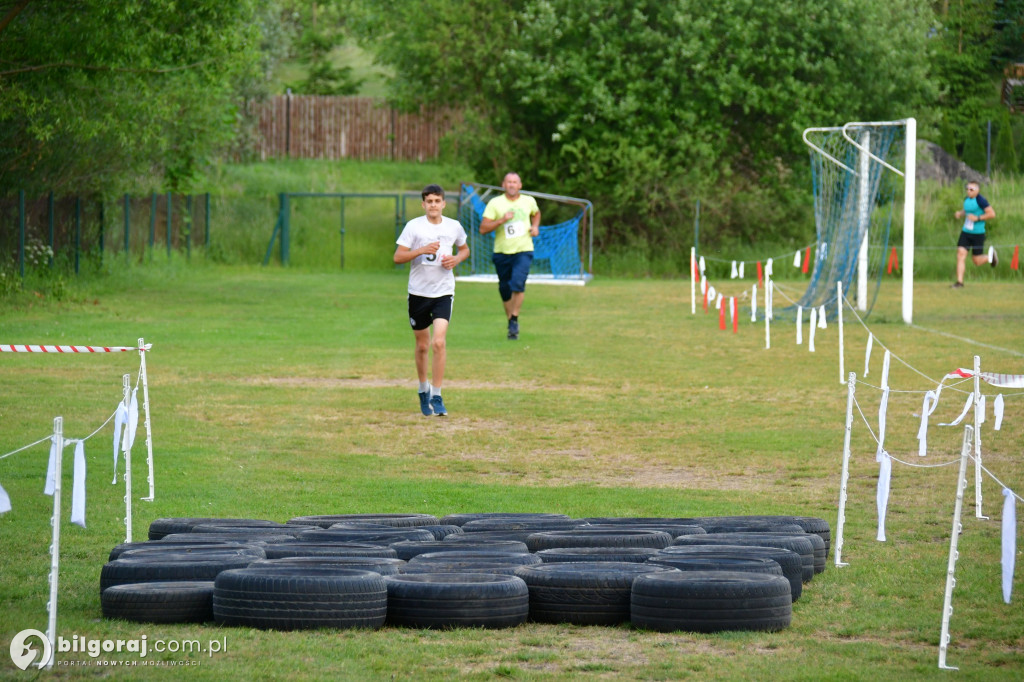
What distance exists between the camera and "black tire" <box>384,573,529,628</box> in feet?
18.9

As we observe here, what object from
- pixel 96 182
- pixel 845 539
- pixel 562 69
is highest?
pixel 562 69

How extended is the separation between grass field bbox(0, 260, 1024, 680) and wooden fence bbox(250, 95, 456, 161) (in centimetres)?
3153

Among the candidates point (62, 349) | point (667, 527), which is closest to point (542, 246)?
point (62, 349)

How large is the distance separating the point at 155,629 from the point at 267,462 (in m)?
4.62

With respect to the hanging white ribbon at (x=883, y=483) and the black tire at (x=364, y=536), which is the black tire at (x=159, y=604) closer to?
the black tire at (x=364, y=536)

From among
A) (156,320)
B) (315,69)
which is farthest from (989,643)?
(315,69)

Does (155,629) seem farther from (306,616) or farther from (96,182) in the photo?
(96,182)

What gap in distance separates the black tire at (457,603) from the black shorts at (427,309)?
6.97 m

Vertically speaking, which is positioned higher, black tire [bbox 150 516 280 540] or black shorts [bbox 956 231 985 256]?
black shorts [bbox 956 231 985 256]

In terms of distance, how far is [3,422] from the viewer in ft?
37.9

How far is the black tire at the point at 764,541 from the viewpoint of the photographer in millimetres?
6707

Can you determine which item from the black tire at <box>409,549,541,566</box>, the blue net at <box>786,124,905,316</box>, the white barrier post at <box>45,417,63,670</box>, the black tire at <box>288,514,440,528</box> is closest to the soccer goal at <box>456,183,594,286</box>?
the blue net at <box>786,124,905,316</box>

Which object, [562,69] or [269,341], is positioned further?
[562,69]
